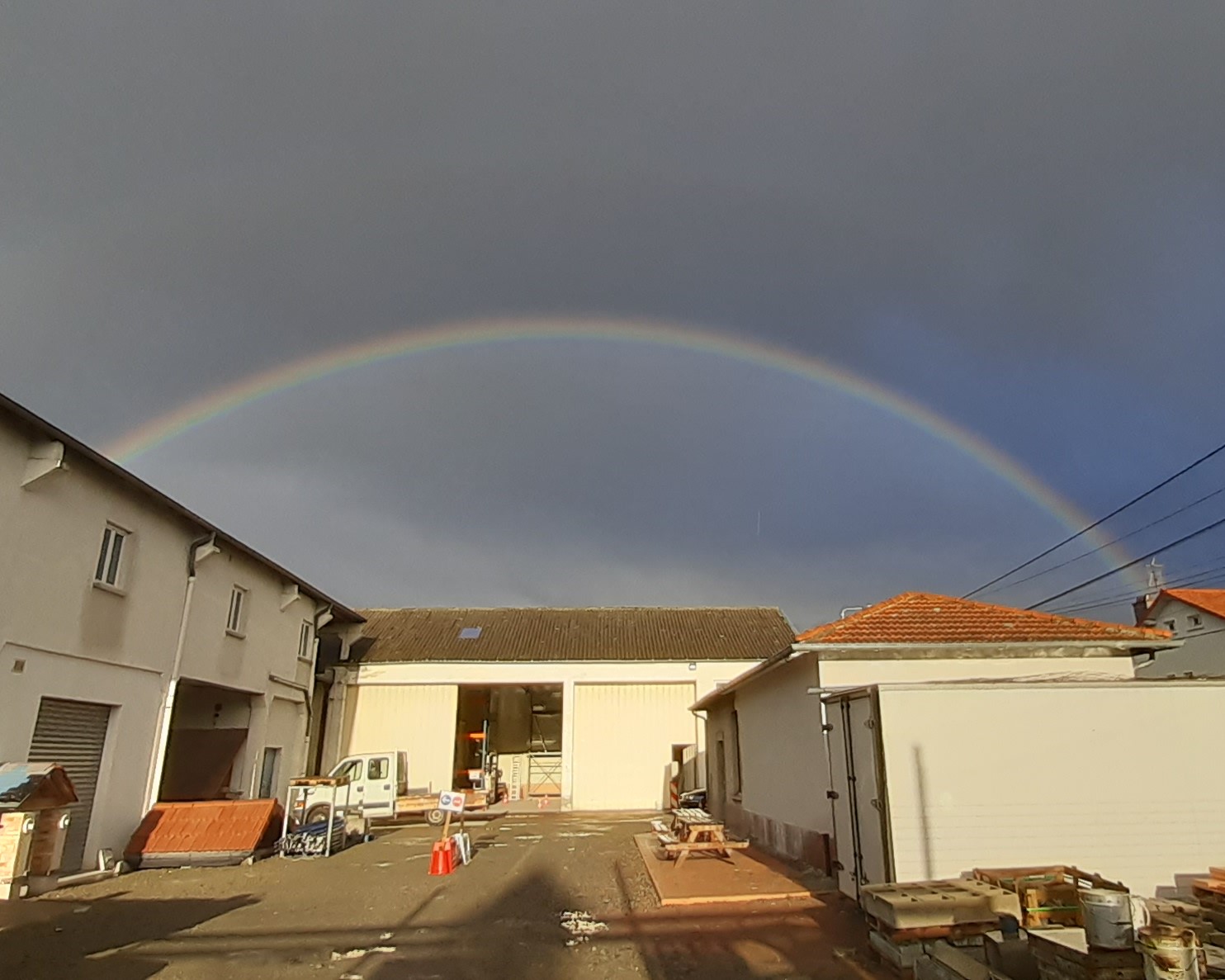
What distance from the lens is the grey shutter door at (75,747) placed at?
483 inches

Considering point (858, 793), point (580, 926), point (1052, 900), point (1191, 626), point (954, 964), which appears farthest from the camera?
point (1191, 626)

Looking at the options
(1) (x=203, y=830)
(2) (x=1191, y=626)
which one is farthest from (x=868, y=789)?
(2) (x=1191, y=626)

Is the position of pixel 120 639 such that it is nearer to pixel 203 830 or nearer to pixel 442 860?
pixel 203 830

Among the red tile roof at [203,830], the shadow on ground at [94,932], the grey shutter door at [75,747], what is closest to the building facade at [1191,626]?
the red tile roof at [203,830]

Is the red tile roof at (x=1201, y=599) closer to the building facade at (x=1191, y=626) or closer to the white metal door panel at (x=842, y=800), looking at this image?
the building facade at (x=1191, y=626)

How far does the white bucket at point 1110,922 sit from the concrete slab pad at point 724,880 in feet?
16.6

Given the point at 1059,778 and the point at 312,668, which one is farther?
the point at 312,668

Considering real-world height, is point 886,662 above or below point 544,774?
above

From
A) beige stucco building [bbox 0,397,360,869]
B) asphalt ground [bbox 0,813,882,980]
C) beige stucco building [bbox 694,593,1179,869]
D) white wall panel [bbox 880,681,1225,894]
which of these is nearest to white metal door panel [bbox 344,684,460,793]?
beige stucco building [bbox 0,397,360,869]

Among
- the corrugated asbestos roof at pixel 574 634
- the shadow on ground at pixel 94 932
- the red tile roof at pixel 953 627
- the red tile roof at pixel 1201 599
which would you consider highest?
the red tile roof at pixel 1201 599

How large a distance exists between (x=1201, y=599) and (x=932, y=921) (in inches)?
1347

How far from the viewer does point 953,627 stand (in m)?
12.6

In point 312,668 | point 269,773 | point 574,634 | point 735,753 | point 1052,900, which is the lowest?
point 1052,900

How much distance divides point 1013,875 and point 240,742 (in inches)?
684
